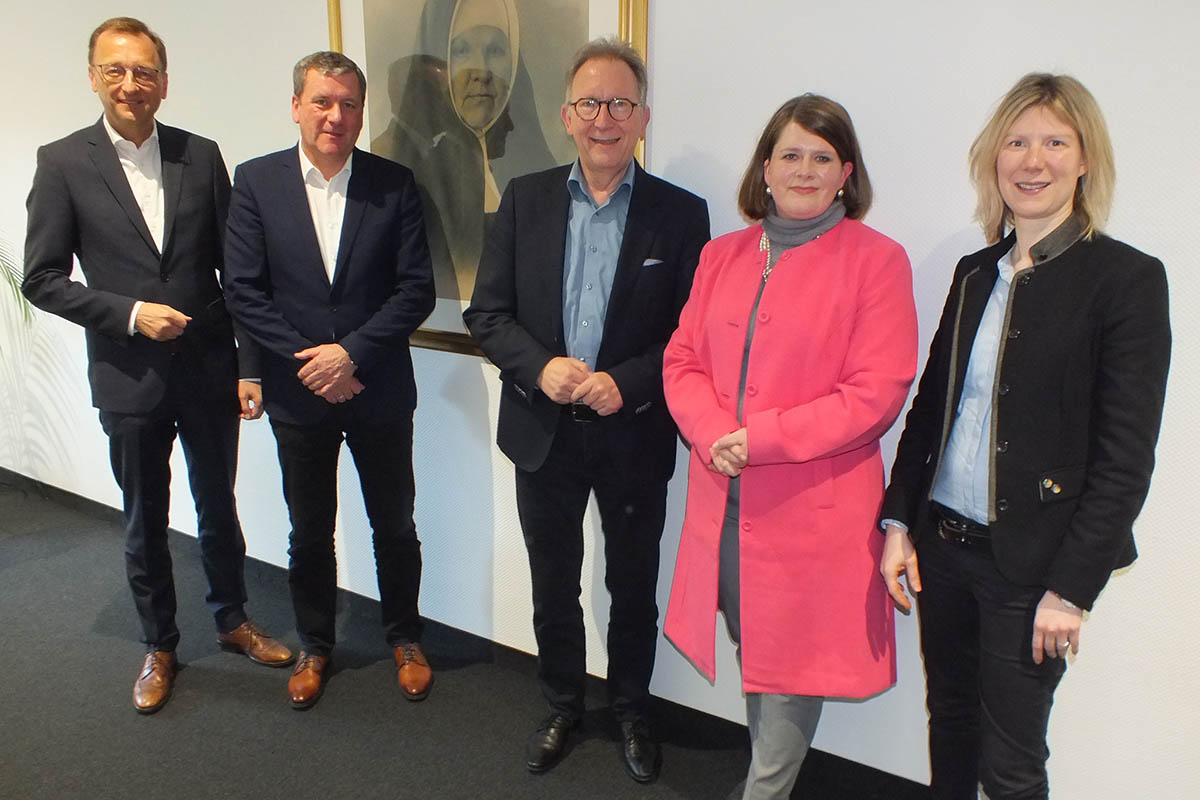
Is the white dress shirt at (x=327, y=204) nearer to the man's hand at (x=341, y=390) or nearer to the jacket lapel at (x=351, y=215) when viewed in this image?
the jacket lapel at (x=351, y=215)

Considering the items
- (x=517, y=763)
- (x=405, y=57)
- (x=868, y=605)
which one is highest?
(x=405, y=57)

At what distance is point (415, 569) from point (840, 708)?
130cm

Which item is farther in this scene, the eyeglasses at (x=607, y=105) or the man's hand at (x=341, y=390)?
the man's hand at (x=341, y=390)

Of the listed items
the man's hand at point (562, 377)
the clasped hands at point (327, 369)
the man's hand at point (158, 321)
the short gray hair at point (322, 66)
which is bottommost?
the clasped hands at point (327, 369)

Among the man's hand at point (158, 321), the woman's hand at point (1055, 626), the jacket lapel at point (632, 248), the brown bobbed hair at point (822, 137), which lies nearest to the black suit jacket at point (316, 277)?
the man's hand at point (158, 321)

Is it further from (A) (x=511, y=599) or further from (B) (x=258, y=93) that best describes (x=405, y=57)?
(A) (x=511, y=599)

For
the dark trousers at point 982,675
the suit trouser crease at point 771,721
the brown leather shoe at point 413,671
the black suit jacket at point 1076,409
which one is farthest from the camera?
the brown leather shoe at point 413,671

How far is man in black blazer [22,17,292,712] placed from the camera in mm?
2246

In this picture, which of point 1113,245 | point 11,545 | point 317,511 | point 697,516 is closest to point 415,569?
point 317,511

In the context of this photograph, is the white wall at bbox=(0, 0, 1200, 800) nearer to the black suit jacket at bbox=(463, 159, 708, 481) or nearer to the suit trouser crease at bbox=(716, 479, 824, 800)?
the black suit jacket at bbox=(463, 159, 708, 481)

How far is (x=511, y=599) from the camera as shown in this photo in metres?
2.70

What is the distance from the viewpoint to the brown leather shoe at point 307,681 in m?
2.40

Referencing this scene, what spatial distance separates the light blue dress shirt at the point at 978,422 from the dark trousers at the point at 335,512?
1.53m

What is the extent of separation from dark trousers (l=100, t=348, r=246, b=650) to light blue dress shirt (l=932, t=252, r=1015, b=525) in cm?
204
